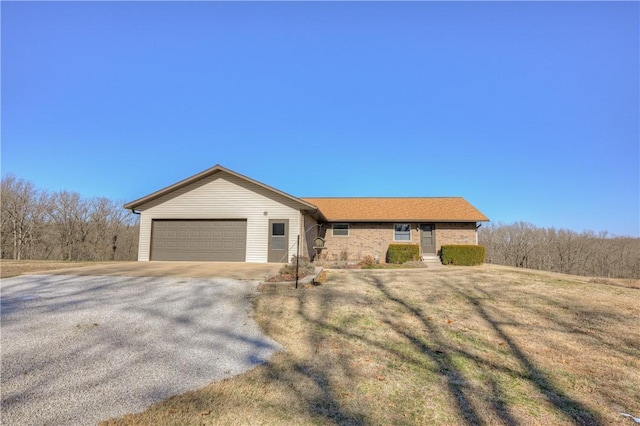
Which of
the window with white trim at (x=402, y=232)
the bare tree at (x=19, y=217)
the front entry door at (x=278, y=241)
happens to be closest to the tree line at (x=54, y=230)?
the bare tree at (x=19, y=217)

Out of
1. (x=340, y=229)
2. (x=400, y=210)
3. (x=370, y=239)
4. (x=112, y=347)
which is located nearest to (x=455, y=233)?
(x=400, y=210)

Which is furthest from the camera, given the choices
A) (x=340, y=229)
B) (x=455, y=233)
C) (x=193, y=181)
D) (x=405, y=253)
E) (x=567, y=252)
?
(x=567, y=252)

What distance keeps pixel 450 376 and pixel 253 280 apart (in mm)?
7359

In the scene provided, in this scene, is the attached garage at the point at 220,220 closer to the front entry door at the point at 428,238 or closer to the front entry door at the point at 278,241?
the front entry door at the point at 278,241

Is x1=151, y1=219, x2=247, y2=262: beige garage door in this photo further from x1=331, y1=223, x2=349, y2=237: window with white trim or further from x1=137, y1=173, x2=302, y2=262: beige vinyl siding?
x1=331, y1=223, x2=349, y2=237: window with white trim

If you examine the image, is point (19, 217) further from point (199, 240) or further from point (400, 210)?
point (400, 210)

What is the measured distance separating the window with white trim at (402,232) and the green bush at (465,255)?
276cm

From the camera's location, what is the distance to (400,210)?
69.5 feet

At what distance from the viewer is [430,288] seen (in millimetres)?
9156

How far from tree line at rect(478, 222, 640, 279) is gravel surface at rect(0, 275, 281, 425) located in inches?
1053

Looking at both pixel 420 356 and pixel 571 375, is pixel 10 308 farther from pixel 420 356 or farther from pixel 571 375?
pixel 571 375

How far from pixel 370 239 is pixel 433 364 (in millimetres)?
16093

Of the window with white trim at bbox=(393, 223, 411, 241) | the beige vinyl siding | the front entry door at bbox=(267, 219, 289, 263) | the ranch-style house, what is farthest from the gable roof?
the window with white trim at bbox=(393, 223, 411, 241)

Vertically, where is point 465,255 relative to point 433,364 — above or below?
above
